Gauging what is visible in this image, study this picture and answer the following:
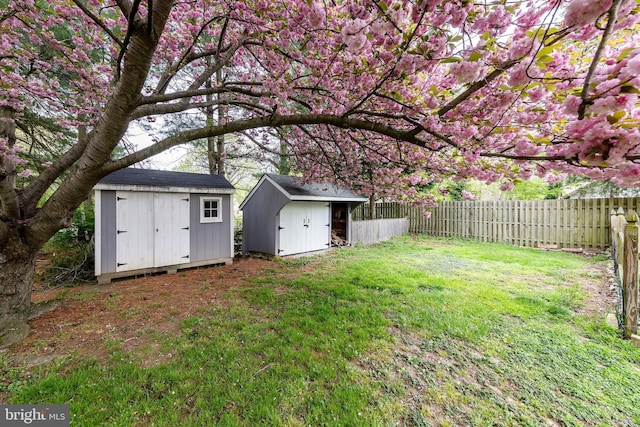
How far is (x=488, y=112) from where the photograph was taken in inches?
94.8

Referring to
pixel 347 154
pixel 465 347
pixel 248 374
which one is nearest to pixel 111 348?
pixel 248 374

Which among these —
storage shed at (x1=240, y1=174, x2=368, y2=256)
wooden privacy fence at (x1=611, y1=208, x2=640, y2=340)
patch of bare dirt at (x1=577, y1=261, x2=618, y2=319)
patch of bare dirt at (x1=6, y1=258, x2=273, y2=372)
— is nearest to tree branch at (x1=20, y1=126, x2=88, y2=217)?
patch of bare dirt at (x1=6, y1=258, x2=273, y2=372)

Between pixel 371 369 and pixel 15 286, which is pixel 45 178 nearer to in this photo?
pixel 15 286

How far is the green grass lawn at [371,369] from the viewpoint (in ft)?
5.99

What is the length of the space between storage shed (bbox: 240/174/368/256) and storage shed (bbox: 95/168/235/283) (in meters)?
0.99

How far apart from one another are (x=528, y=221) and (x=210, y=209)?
442 inches

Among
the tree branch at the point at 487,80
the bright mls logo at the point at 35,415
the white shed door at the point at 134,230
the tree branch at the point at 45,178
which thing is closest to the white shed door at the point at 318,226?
the white shed door at the point at 134,230

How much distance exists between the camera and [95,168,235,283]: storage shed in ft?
16.9

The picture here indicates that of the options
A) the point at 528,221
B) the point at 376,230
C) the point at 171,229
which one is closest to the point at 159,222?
the point at 171,229

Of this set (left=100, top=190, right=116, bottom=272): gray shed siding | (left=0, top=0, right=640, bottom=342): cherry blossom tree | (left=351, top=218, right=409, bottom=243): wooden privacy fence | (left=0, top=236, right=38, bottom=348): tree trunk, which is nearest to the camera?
(left=0, top=0, right=640, bottom=342): cherry blossom tree

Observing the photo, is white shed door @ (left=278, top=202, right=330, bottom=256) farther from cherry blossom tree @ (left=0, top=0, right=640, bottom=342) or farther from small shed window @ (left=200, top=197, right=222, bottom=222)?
cherry blossom tree @ (left=0, top=0, right=640, bottom=342)

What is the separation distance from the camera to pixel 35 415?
180 centimetres

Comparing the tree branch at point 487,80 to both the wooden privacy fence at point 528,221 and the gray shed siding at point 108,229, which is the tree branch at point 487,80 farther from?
the wooden privacy fence at point 528,221

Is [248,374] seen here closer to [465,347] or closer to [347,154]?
[465,347]
